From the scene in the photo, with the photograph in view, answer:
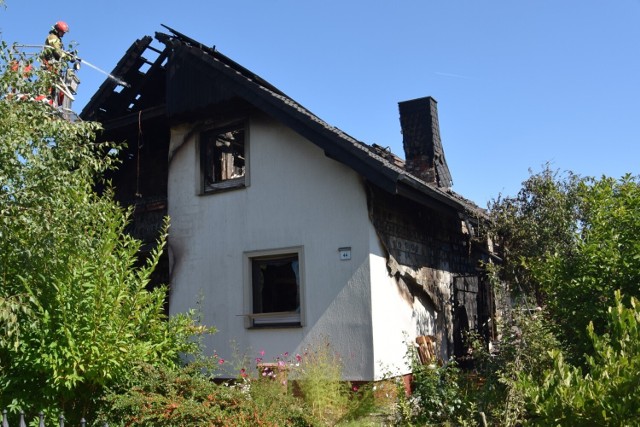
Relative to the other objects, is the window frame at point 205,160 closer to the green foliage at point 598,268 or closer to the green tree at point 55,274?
the green tree at point 55,274

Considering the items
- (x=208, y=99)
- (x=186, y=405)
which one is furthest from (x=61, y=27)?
(x=186, y=405)

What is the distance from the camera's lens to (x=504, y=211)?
12.3 metres

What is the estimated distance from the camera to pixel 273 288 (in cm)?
1073

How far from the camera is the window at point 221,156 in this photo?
1145cm

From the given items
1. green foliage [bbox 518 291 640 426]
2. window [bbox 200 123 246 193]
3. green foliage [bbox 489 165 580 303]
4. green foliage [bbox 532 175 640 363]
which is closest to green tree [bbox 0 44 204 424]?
window [bbox 200 123 246 193]

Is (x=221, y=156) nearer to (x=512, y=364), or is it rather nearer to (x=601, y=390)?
(x=512, y=364)

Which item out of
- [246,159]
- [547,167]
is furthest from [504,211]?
[246,159]

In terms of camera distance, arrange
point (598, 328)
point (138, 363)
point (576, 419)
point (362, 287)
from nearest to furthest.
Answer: point (576, 419) → point (598, 328) → point (138, 363) → point (362, 287)

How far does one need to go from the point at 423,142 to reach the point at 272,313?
5.45m

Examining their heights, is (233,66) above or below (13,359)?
above

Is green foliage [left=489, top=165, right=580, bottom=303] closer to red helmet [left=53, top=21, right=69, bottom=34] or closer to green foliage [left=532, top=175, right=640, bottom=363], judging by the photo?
green foliage [left=532, top=175, right=640, bottom=363]

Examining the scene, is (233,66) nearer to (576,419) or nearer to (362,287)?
(362,287)

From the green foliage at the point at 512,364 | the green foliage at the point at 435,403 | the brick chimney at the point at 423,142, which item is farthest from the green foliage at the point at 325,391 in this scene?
the brick chimney at the point at 423,142

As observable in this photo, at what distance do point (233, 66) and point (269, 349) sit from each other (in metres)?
5.14
